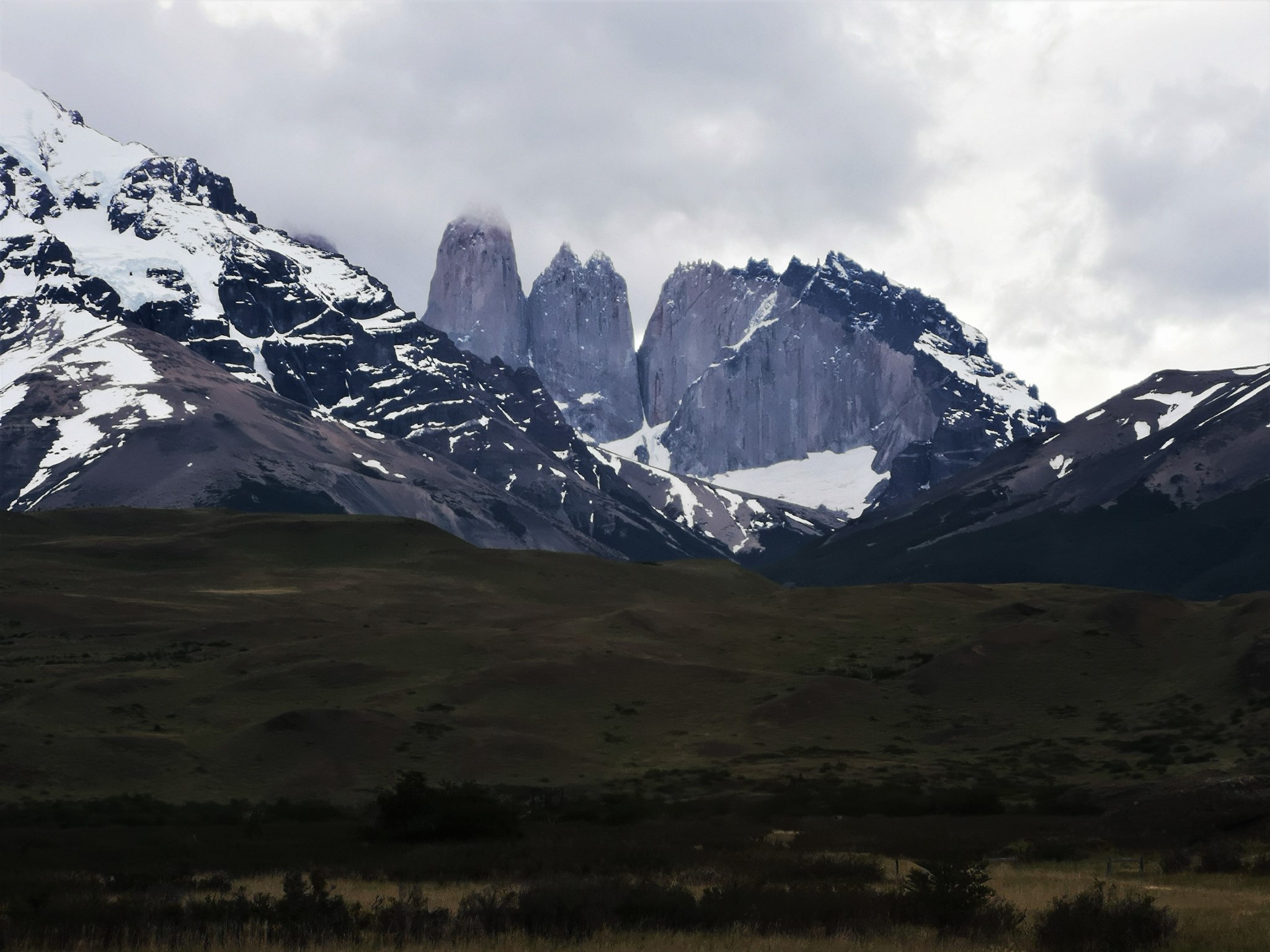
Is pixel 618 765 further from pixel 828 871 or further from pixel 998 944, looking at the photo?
pixel 998 944

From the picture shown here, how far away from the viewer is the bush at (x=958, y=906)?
3219cm

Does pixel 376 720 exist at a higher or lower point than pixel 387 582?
lower

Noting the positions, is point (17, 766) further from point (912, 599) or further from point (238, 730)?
point (912, 599)

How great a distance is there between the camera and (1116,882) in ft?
142

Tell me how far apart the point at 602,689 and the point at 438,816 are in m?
59.6

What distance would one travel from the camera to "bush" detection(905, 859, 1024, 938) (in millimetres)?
32188

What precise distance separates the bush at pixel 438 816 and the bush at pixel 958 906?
2710 cm

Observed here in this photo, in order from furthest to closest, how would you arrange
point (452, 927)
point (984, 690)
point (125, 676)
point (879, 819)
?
point (984, 690) < point (125, 676) < point (879, 819) < point (452, 927)

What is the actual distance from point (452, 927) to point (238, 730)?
67521 mm

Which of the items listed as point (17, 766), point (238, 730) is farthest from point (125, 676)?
point (17, 766)

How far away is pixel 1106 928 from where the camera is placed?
97.3 ft

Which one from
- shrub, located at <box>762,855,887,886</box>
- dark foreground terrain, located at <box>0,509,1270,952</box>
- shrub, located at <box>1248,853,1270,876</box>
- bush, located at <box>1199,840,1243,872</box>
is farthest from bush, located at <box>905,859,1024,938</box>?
bush, located at <box>1199,840,1243,872</box>

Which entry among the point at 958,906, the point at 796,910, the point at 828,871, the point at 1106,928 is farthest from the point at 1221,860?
the point at 1106,928

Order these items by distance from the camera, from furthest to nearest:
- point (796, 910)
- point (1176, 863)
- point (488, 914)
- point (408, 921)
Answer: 1. point (1176, 863)
2. point (796, 910)
3. point (488, 914)
4. point (408, 921)
